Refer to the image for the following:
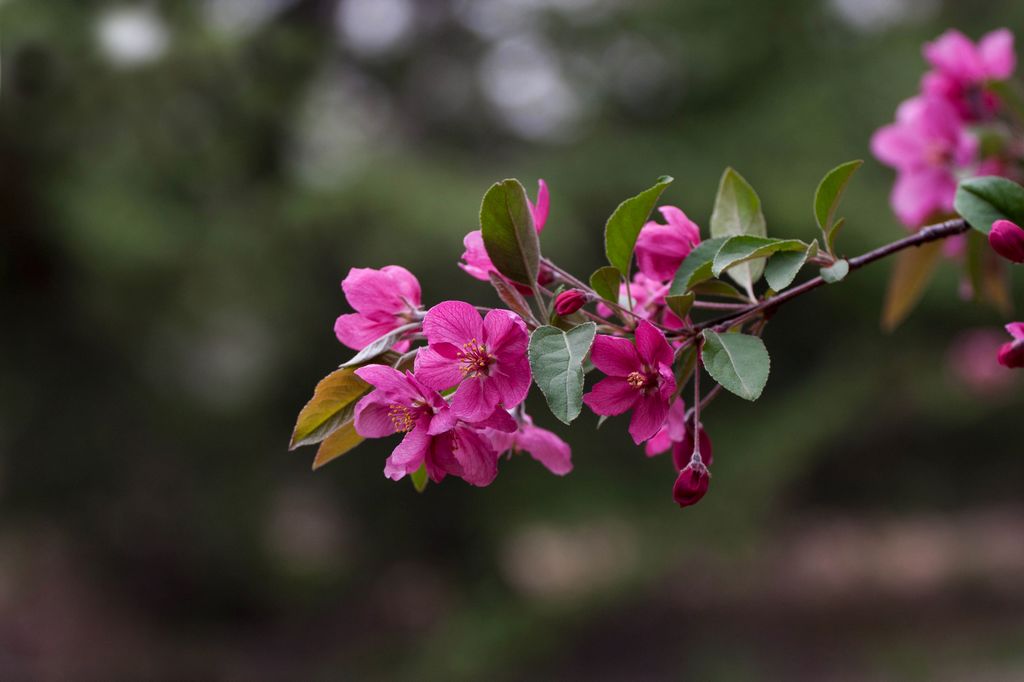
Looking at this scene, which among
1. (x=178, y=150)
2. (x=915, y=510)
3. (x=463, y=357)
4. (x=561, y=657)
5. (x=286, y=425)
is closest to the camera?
(x=463, y=357)

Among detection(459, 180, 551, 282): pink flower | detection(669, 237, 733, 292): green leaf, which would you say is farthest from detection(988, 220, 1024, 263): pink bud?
detection(459, 180, 551, 282): pink flower

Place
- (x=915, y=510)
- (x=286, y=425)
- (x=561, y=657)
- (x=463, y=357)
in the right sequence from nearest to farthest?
(x=463, y=357), (x=286, y=425), (x=561, y=657), (x=915, y=510)

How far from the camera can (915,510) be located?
16.5 ft

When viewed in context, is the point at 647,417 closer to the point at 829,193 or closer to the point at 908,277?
the point at 829,193

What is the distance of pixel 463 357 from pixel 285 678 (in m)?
3.74

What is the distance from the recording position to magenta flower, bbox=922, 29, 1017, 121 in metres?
0.87

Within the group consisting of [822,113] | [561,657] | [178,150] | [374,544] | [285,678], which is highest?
[178,150]

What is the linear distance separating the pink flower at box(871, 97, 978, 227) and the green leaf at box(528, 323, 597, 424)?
0.56 m

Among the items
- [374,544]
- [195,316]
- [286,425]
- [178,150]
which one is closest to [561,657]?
[374,544]

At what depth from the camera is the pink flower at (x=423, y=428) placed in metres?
0.47

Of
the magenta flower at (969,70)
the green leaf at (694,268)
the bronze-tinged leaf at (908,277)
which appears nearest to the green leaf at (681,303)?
the green leaf at (694,268)

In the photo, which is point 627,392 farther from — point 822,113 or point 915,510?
→ point 915,510

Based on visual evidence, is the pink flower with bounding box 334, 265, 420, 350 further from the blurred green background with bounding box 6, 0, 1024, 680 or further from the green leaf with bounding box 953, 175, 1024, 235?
the blurred green background with bounding box 6, 0, 1024, 680

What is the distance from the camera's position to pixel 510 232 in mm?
481
